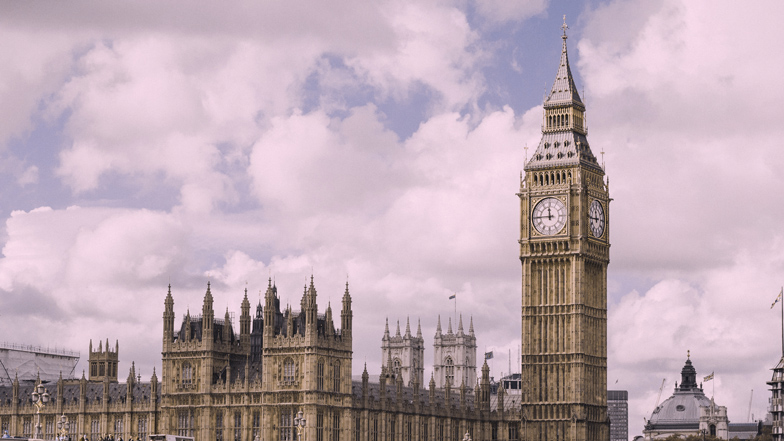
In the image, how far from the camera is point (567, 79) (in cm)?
17862

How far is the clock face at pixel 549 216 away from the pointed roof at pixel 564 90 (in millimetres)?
11076

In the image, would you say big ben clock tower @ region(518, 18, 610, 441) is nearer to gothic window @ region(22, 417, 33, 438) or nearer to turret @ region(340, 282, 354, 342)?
turret @ region(340, 282, 354, 342)

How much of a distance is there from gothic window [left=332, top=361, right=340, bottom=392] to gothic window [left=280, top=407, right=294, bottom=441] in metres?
4.87

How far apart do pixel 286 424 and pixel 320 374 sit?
225 inches

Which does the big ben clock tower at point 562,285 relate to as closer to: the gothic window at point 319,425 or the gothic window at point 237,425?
the gothic window at point 319,425

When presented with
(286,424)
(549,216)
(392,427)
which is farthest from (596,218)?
(286,424)

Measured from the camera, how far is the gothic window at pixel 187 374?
15688 cm

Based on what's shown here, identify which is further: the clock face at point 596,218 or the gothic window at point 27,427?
the clock face at point 596,218

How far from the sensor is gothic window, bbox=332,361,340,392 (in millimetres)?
153000

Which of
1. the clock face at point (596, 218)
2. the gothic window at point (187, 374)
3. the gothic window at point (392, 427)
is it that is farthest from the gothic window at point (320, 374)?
the clock face at point (596, 218)

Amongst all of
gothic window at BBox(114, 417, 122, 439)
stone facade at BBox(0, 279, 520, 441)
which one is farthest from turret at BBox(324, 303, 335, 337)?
gothic window at BBox(114, 417, 122, 439)

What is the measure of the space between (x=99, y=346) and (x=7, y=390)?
44.3ft

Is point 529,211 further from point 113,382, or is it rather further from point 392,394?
point 113,382

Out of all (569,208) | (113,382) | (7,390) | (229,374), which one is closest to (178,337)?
(229,374)
